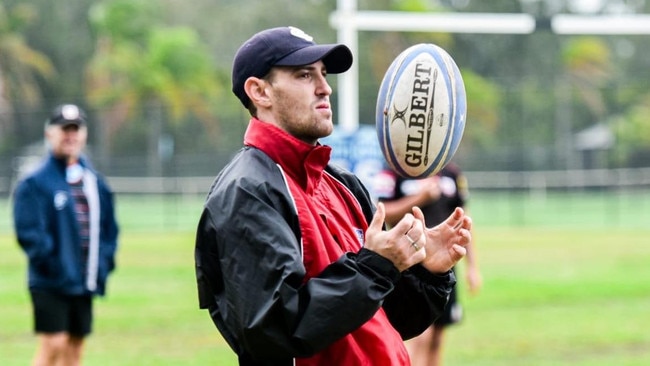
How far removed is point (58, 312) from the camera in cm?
813

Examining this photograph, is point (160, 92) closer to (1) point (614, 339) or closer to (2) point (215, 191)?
(1) point (614, 339)

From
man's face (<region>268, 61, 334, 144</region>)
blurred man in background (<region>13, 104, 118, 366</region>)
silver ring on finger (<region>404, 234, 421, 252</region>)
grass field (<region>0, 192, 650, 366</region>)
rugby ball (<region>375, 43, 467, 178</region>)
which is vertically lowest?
grass field (<region>0, 192, 650, 366</region>)

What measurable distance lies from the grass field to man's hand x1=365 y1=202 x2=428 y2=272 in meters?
6.08

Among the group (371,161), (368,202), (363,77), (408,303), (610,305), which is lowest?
(363,77)

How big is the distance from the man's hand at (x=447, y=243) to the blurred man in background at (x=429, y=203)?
3835 millimetres

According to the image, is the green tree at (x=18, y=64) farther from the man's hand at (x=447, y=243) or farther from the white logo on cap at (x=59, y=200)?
the man's hand at (x=447, y=243)

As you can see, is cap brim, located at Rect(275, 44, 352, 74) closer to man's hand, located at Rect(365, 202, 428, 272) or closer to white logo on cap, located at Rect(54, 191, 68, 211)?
man's hand, located at Rect(365, 202, 428, 272)

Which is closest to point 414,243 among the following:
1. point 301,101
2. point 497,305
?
point 301,101

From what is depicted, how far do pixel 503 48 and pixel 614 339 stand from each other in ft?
157

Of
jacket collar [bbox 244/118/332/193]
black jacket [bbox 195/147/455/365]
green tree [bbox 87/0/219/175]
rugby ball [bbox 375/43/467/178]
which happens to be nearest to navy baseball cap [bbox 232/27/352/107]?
jacket collar [bbox 244/118/332/193]

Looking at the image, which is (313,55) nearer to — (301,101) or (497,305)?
(301,101)

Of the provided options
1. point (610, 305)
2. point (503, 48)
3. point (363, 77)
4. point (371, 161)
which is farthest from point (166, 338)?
point (503, 48)

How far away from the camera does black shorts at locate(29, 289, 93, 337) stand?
8.10 m

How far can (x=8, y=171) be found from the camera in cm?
3341
